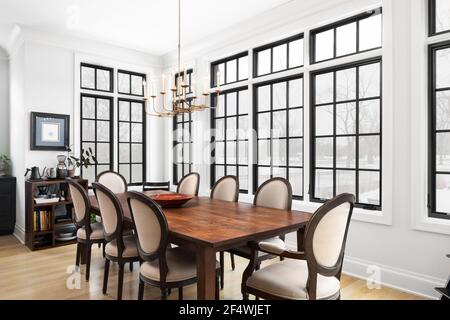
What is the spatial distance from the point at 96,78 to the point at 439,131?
→ 4.79 meters

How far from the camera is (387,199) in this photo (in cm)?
304

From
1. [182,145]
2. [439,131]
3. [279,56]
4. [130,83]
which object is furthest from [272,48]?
[130,83]

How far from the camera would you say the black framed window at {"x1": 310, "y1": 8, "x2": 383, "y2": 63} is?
3268 millimetres

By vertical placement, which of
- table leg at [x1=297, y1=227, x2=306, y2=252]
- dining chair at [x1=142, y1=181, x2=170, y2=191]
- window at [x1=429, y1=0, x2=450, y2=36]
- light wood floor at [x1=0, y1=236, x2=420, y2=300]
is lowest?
light wood floor at [x1=0, y1=236, x2=420, y2=300]

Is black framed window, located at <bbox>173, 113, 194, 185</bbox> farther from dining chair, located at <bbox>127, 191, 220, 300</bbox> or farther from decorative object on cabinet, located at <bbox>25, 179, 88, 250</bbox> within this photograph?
dining chair, located at <bbox>127, 191, 220, 300</bbox>

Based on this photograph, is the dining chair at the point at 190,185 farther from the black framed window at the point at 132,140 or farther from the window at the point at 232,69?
the black framed window at the point at 132,140

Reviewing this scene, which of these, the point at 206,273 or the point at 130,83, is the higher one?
the point at 130,83

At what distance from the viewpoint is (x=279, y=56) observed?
4.20 meters

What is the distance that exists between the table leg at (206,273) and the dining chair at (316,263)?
309 millimetres

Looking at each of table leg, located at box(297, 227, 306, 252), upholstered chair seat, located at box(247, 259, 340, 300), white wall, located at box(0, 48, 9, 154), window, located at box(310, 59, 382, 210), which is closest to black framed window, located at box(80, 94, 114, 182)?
white wall, located at box(0, 48, 9, 154)

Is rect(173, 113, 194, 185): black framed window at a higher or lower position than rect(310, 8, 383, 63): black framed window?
lower

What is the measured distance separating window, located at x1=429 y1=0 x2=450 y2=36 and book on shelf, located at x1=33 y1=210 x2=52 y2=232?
16.0 feet

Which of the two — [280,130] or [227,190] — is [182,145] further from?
[227,190]
